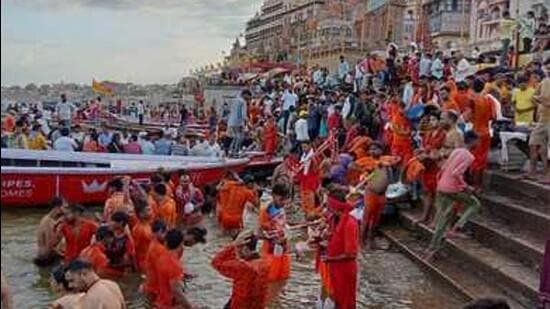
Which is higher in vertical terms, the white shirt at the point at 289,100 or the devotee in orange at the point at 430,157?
the white shirt at the point at 289,100

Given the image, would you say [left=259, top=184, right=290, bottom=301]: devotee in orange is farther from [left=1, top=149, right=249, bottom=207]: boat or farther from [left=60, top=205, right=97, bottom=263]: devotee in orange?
[left=1, top=149, right=249, bottom=207]: boat

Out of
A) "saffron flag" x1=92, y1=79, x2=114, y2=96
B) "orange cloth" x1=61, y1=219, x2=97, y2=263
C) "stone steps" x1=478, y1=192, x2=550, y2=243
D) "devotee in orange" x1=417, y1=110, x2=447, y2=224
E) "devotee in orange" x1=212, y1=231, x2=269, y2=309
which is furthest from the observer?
"saffron flag" x1=92, y1=79, x2=114, y2=96

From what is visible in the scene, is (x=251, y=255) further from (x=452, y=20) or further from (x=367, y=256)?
(x=452, y=20)

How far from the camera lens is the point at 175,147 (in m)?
18.0

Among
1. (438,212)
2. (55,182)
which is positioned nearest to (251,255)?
(438,212)

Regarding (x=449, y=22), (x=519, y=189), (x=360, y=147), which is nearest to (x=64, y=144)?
(x=360, y=147)

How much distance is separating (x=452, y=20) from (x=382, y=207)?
36252mm

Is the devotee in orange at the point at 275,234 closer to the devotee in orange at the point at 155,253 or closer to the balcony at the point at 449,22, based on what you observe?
the devotee in orange at the point at 155,253

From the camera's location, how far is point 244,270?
6.60 m

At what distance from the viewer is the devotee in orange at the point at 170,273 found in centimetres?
682

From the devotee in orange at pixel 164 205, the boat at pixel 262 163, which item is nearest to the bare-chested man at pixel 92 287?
the devotee in orange at pixel 164 205

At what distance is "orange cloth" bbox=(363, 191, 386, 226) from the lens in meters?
11.3

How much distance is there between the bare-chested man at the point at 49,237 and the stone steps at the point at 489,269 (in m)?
4.73

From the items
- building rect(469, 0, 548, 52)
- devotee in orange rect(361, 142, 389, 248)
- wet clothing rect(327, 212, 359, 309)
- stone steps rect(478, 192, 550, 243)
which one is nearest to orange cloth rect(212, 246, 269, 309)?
wet clothing rect(327, 212, 359, 309)
